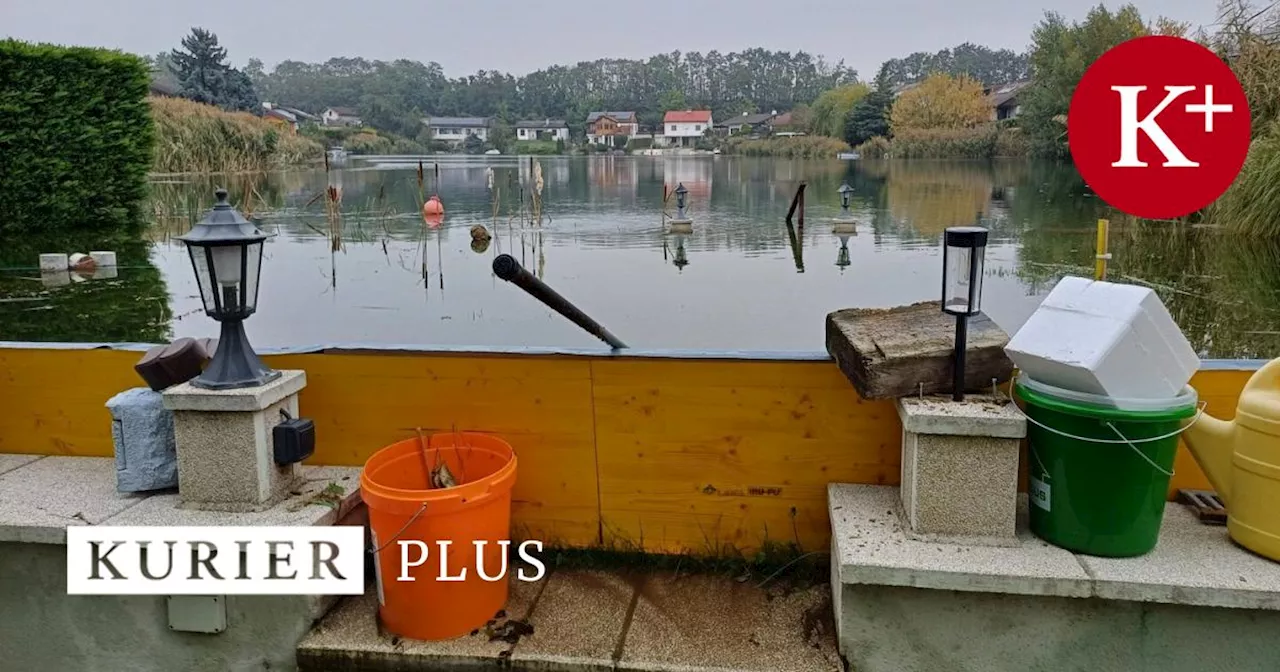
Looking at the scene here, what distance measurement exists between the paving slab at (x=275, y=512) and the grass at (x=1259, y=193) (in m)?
11.8

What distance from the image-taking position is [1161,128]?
10.3 m

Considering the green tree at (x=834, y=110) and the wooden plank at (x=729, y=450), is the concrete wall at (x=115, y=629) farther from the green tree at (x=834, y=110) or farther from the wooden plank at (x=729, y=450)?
the green tree at (x=834, y=110)

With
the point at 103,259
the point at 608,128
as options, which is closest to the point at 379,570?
the point at 103,259

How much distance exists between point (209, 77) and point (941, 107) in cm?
4072

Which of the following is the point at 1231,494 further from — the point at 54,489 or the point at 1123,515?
the point at 54,489

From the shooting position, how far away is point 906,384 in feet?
7.35

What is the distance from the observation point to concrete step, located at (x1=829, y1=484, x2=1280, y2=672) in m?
2.01

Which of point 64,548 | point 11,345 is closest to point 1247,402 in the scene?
point 64,548

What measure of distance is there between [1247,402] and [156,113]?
22742 millimetres

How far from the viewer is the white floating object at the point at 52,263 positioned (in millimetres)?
9797

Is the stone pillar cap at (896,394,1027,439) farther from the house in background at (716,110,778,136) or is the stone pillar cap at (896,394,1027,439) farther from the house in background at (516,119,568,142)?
the house in background at (516,119,568,142)

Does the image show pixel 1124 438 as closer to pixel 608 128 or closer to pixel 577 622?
pixel 577 622

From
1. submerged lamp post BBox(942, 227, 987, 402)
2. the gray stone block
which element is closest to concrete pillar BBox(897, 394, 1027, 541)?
submerged lamp post BBox(942, 227, 987, 402)

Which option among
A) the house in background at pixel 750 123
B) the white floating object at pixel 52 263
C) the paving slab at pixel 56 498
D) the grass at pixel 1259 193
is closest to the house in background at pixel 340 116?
the house in background at pixel 750 123
